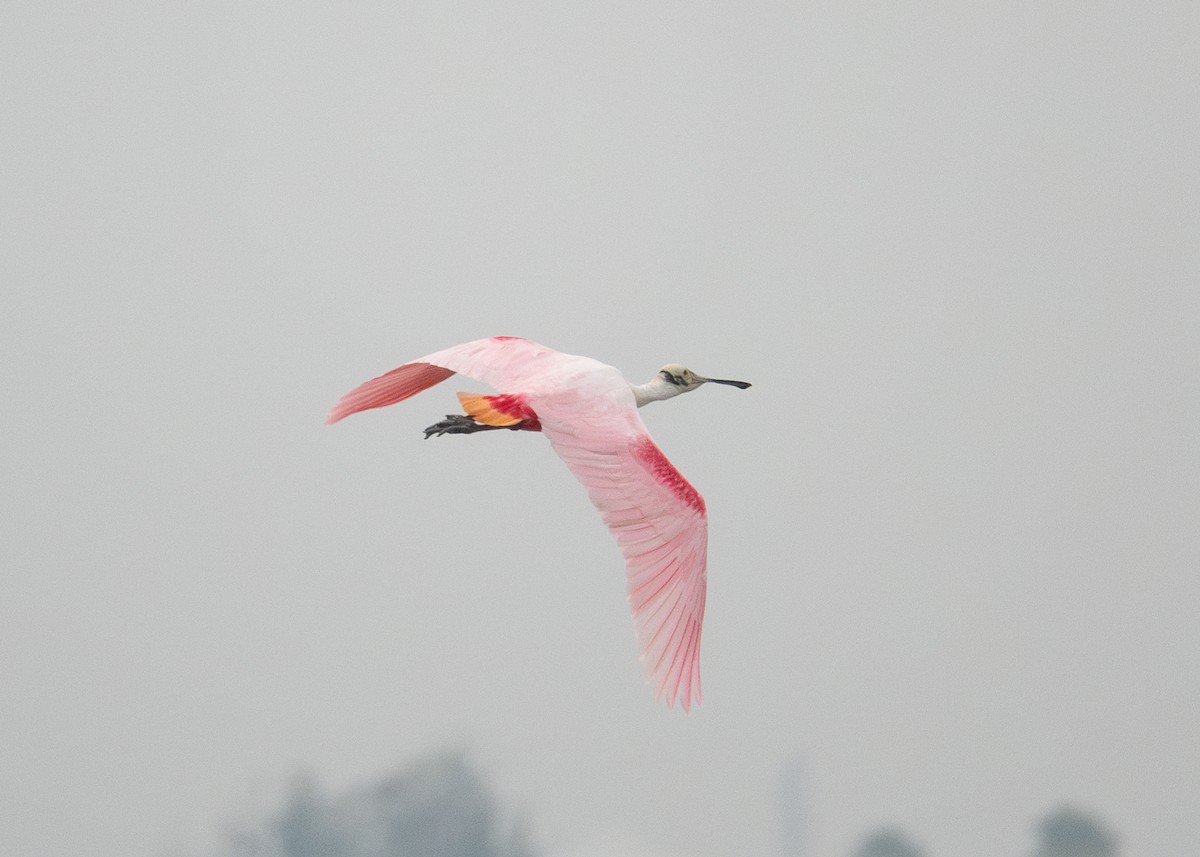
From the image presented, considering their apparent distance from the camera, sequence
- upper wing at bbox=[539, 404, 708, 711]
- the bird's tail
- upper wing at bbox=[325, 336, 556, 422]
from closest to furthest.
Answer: upper wing at bbox=[539, 404, 708, 711]
upper wing at bbox=[325, 336, 556, 422]
the bird's tail

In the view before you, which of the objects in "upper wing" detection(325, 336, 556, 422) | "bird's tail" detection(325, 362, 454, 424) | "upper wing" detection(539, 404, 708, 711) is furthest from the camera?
"bird's tail" detection(325, 362, 454, 424)

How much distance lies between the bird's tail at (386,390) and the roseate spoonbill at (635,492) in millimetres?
678

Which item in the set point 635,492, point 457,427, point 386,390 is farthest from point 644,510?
point 386,390

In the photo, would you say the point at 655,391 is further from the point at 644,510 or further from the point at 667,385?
the point at 644,510

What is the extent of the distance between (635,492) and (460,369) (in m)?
0.87

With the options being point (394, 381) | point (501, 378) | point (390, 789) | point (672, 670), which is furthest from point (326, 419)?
point (390, 789)

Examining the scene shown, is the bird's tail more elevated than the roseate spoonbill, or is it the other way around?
the bird's tail

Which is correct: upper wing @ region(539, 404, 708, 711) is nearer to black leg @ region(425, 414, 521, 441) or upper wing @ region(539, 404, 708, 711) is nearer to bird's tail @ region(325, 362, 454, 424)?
black leg @ region(425, 414, 521, 441)

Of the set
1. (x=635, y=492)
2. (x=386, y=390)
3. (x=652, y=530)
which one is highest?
(x=386, y=390)

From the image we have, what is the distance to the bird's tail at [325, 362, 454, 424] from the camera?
259 inches

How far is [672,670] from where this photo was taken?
5.64 m

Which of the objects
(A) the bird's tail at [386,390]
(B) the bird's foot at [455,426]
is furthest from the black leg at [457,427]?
(A) the bird's tail at [386,390]

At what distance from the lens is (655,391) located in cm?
648

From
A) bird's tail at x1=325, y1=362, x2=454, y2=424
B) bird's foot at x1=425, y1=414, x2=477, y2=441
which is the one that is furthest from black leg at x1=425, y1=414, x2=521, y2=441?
bird's tail at x1=325, y1=362, x2=454, y2=424
